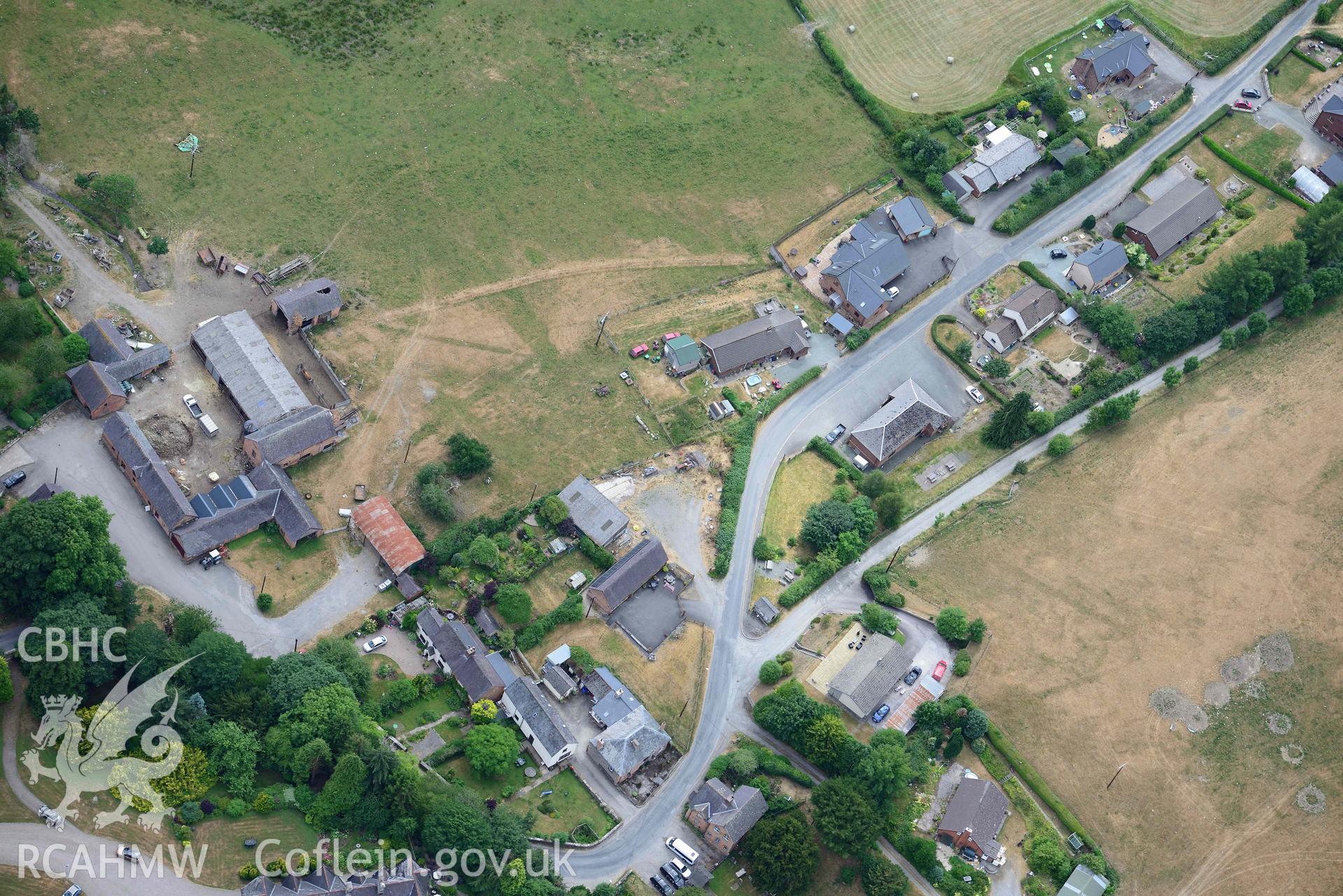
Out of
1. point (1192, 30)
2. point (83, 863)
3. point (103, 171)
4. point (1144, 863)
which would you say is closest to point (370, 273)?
point (103, 171)

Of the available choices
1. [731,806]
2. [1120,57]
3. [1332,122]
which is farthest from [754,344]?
[1332,122]

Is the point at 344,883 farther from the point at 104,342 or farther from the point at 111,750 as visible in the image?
the point at 104,342

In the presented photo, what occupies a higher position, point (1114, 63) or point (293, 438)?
point (293, 438)

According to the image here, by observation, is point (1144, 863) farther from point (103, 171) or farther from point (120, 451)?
point (103, 171)

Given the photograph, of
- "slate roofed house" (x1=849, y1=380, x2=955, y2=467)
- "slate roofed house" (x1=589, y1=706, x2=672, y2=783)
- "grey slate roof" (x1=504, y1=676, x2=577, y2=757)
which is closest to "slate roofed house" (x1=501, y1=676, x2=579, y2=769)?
"grey slate roof" (x1=504, y1=676, x2=577, y2=757)

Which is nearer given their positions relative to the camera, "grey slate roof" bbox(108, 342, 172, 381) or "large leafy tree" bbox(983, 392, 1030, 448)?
"grey slate roof" bbox(108, 342, 172, 381)

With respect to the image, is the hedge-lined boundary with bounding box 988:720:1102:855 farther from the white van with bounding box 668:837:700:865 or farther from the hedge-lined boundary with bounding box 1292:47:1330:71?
the hedge-lined boundary with bounding box 1292:47:1330:71

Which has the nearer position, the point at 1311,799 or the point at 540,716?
the point at 540,716
